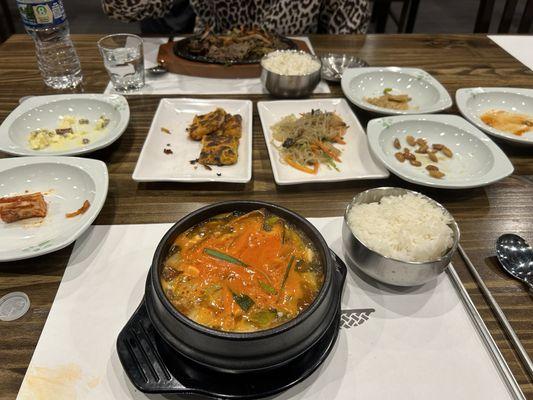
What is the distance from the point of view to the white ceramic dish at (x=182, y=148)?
172 centimetres

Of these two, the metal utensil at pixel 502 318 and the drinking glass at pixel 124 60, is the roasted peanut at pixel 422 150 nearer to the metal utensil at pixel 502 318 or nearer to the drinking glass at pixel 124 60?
the metal utensil at pixel 502 318

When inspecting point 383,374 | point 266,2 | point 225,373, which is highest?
point 266,2

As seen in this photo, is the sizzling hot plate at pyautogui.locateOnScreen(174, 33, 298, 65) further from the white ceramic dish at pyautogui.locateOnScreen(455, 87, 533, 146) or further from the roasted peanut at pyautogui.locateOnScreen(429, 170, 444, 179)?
the roasted peanut at pyautogui.locateOnScreen(429, 170, 444, 179)

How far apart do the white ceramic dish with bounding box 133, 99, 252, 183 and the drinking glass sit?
1.07 feet

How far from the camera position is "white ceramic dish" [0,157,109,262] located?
54.5 inches

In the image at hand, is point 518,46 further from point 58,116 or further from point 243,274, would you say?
point 58,116

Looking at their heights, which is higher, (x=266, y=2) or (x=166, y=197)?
(x=266, y=2)

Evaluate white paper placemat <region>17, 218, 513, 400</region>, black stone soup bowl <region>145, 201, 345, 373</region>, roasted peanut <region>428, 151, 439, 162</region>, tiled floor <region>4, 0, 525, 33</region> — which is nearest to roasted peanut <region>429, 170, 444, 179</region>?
roasted peanut <region>428, 151, 439, 162</region>

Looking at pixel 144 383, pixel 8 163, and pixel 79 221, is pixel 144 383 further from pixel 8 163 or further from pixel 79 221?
pixel 8 163

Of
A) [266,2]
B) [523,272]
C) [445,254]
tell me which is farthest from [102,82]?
[523,272]

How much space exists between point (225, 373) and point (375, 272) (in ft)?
1.85

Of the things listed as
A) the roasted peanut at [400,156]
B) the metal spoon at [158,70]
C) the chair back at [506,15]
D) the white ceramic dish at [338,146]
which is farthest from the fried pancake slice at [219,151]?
the chair back at [506,15]

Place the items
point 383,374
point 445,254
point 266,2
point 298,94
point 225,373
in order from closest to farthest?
point 225,373, point 383,374, point 445,254, point 298,94, point 266,2

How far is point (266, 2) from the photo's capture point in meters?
3.14
